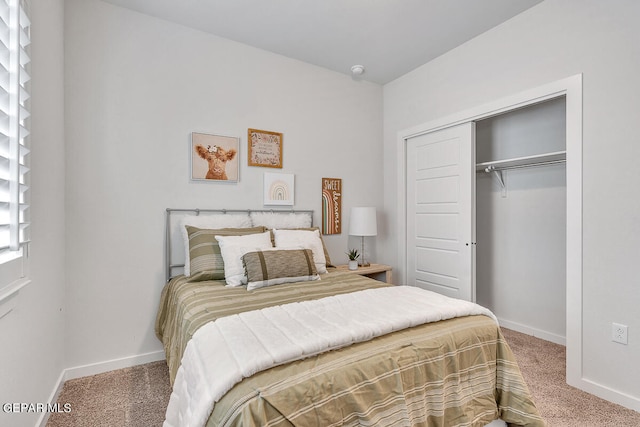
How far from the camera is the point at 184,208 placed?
2637mm

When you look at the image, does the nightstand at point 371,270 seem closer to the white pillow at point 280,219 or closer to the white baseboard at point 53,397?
the white pillow at point 280,219

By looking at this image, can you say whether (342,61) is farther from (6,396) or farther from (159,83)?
(6,396)

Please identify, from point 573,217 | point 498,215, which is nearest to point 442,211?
point 498,215

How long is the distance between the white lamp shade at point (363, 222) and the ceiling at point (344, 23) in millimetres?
1582

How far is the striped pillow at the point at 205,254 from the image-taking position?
89.6 inches

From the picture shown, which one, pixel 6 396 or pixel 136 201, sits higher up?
pixel 136 201

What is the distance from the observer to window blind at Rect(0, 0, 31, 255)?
3.90 ft

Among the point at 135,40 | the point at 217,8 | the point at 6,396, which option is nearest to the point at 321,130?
the point at 217,8

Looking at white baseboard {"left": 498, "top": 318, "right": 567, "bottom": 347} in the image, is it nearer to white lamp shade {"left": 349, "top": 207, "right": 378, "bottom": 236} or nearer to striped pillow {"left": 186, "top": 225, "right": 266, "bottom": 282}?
white lamp shade {"left": 349, "top": 207, "right": 378, "bottom": 236}

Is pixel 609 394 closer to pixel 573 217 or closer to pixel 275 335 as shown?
pixel 573 217

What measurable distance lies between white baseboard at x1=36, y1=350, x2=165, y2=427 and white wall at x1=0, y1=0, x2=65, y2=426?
0.08 m

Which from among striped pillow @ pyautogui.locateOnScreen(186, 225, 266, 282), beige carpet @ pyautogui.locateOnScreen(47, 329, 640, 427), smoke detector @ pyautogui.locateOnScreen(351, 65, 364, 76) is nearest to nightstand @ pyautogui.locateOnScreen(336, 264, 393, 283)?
striped pillow @ pyautogui.locateOnScreen(186, 225, 266, 282)

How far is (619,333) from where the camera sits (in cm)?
198

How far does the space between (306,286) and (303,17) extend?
84.9 inches
